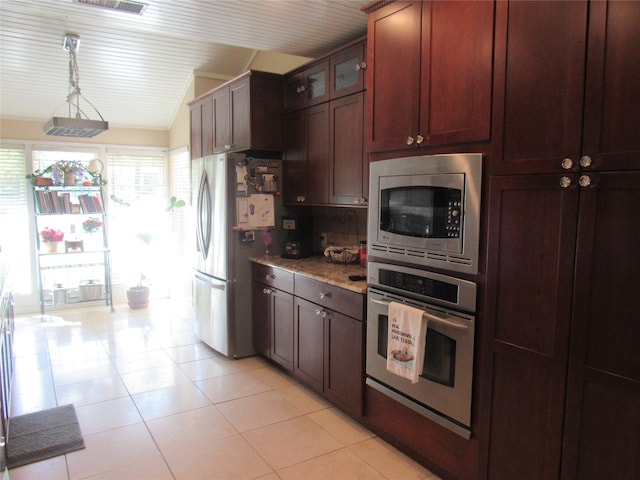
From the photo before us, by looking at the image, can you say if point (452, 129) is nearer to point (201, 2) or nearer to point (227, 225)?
point (201, 2)

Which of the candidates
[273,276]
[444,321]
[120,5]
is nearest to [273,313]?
[273,276]

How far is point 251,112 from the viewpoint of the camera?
3.75m

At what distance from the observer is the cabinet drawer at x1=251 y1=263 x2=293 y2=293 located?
3422 mm

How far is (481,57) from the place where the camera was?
1.93m

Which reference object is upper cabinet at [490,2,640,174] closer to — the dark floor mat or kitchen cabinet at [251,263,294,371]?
kitchen cabinet at [251,263,294,371]

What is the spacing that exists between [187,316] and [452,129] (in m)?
4.20

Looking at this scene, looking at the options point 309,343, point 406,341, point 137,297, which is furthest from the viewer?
point 137,297

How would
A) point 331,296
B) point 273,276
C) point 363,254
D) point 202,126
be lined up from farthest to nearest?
point 202,126
point 273,276
point 363,254
point 331,296

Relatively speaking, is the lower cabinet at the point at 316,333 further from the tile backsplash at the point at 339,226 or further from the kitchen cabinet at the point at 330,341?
the tile backsplash at the point at 339,226

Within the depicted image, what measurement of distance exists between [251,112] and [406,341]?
2330 mm

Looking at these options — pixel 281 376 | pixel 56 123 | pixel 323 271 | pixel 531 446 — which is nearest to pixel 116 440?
pixel 281 376

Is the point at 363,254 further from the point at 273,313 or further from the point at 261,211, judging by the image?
the point at 261,211

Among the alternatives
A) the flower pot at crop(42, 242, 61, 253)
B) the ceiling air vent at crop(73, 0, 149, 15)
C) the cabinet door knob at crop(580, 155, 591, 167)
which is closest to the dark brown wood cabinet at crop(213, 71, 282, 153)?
the ceiling air vent at crop(73, 0, 149, 15)

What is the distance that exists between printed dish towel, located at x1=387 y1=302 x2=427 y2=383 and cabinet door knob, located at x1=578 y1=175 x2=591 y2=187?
926 mm
